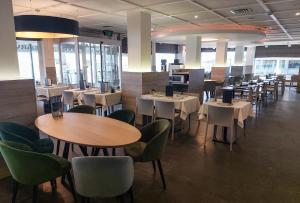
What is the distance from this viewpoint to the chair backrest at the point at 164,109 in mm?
4305

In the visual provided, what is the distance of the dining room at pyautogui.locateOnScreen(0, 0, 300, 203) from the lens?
2164 mm

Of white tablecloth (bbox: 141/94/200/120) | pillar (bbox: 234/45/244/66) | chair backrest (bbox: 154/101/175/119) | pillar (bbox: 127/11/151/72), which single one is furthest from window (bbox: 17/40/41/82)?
pillar (bbox: 234/45/244/66)

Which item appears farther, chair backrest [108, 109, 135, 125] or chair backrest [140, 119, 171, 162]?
chair backrest [108, 109, 135, 125]

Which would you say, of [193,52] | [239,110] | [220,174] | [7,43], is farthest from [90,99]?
[193,52]

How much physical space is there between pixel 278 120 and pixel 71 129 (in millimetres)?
5687

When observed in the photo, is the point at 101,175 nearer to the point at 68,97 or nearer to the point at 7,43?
the point at 7,43

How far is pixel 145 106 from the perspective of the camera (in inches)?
183

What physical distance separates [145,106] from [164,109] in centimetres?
47

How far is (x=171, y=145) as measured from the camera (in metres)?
4.13

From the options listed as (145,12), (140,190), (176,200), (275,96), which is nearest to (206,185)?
(176,200)

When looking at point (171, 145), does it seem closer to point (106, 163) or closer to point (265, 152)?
point (265, 152)

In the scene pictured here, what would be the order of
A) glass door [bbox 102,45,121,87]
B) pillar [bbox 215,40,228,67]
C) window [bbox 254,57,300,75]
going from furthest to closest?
window [bbox 254,57,300,75] → pillar [bbox 215,40,228,67] → glass door [bbox 102,45,121,87]

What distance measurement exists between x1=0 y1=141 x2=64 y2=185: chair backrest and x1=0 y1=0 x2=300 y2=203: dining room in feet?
0.04

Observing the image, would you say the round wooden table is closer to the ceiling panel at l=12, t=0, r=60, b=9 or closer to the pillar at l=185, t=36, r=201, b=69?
the ceiling panel at l=12, t=0, r=60, b=9
